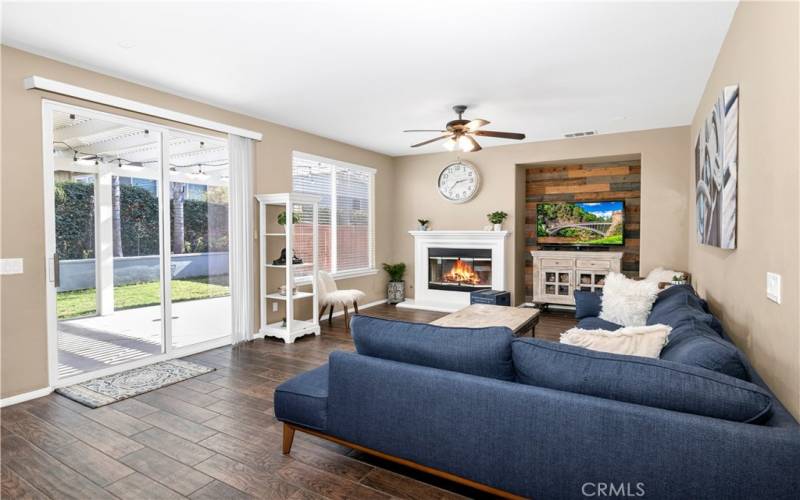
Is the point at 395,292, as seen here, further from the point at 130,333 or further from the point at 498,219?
the point at 130,333

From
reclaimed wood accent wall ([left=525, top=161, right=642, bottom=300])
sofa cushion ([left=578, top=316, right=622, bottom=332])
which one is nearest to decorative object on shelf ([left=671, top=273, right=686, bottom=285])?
sofa cushion ([left=578, top=316, right=622, bottom=332])

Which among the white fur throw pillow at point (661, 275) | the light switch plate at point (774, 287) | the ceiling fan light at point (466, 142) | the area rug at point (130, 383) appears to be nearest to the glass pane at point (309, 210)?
the area rug at point (130, 383)

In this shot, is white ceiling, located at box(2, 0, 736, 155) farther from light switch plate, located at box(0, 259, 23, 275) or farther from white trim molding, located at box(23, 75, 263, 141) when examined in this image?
light switch plate, located at box(0, 259, 23, 275)

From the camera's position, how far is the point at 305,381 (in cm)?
254

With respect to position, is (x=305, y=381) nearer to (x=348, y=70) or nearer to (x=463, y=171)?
(x=348, y=70)

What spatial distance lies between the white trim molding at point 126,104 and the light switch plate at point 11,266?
53.3 inches

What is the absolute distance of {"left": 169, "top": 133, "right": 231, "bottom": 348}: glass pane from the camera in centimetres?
457

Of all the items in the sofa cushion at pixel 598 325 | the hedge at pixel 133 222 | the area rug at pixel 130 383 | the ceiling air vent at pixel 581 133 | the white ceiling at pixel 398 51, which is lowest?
the area rug at pixel 130 383

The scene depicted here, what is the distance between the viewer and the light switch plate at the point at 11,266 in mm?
3254

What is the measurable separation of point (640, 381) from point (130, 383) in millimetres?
3882

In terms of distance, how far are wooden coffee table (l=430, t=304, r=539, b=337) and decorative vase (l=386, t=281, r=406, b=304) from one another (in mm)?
3205

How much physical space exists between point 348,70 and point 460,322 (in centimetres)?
249

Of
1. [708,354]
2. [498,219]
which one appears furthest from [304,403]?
[498,219]

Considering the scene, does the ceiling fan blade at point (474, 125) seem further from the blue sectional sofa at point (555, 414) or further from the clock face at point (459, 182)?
the blue sectional sofa at point (555, 414)
